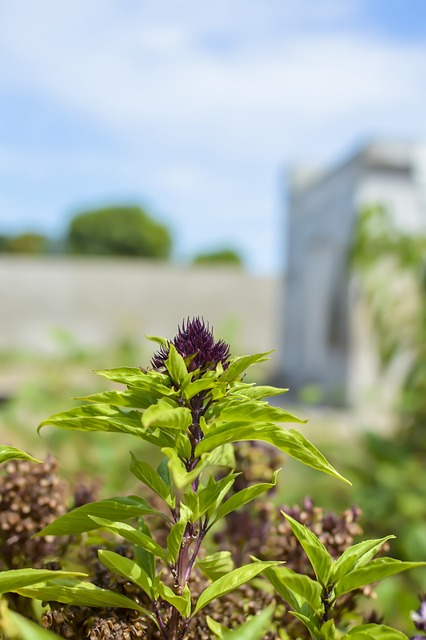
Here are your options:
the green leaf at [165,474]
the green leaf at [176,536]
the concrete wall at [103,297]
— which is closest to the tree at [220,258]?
the concrete wall at [103,297]

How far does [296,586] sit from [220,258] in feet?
96.0

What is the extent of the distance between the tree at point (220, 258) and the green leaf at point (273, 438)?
28677mm

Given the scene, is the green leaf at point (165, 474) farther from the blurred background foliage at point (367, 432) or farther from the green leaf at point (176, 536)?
the blurred background foliage at point (367, 432)

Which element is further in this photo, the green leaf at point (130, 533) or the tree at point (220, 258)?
the tree at point (220, 258)

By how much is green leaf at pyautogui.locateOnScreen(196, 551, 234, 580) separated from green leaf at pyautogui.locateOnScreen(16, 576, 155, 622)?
75mm

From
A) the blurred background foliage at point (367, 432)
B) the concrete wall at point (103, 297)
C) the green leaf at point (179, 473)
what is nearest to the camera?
the green leaf at point (179, 473)

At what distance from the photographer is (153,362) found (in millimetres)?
698

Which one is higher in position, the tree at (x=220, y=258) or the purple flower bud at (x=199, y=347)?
the tree at (x=220, y=258)

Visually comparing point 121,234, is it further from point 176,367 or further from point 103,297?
point 176,367

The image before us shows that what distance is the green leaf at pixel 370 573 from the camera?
0.62 meters

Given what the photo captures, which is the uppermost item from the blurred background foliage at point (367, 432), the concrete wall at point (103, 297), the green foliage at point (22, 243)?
the green foliage at point (22, 243)

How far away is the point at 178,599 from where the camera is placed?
604 mm

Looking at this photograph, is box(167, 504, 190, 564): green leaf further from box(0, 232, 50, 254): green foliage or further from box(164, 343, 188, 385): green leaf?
box(0, 232, 50, 254): green foliage

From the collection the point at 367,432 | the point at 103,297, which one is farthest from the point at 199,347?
the point at 103,297
